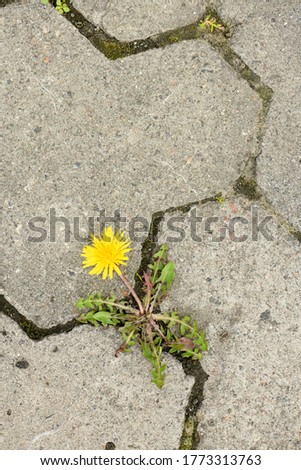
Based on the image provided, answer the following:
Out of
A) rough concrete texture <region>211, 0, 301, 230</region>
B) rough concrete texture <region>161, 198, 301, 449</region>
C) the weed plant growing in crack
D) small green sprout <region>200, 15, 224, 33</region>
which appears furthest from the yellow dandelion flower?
small green sprout <region>200, 15, 224, 33</region>

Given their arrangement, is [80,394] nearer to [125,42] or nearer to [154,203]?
[154,203]

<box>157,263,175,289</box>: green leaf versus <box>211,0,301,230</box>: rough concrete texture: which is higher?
<box>211,0,301,230</box>: rough concrete texture

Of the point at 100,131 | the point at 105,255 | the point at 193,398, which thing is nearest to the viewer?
the point at 105,255

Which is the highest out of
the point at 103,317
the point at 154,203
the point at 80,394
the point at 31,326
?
the point at 154,203

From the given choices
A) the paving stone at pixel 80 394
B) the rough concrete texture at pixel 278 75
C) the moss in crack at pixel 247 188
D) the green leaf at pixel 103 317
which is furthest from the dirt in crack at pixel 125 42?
the paving stone at pixel 80 394

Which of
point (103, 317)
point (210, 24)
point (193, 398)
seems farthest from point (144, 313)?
point (210, 24)

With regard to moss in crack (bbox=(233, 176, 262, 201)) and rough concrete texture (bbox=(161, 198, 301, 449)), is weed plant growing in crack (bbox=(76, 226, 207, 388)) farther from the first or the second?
moss in crack (bbox=(233, 176, 262, 201))

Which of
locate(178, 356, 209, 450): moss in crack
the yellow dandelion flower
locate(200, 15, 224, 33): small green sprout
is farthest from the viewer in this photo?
locate(200, 15, 224, 33): small green sprout
